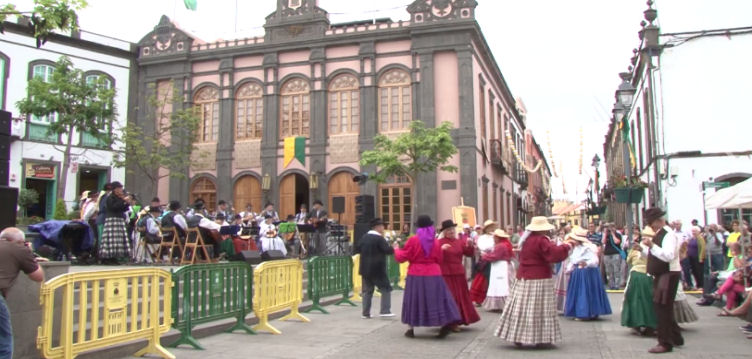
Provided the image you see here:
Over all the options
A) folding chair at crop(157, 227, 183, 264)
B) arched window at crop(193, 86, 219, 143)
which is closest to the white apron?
folding chair at crop(157, 227, 183, 264)

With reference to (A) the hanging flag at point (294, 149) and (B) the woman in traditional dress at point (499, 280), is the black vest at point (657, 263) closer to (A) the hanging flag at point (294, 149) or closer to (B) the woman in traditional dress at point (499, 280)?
(B) the woman in traditional dress at point (499, 280)

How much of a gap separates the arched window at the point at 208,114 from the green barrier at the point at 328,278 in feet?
58.1

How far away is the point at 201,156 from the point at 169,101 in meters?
2.79

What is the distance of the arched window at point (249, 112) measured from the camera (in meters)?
28.9

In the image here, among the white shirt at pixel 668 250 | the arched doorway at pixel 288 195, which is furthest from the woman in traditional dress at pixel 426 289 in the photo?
the arched doorway at pixel 288 195

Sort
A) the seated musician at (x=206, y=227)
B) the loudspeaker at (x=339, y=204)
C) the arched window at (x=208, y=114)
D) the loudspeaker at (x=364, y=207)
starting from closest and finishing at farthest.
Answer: the seated musician at (x=206, y=227) < the loudspeaker at (x=364, y=207) < the loudspeaker at (x=339, y=204) < the arched window at (x=208, y=114)

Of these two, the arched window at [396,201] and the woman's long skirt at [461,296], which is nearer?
the woman's long skirt at [461,296]

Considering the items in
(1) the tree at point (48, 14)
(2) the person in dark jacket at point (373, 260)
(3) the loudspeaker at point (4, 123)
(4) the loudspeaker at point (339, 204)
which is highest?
(1) the tree at point (48, 14)

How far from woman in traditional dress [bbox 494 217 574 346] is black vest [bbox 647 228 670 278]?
104 centimetres

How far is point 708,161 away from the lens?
74.7 ft

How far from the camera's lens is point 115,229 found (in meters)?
12.9

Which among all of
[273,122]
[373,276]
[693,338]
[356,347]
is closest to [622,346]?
[693,338]

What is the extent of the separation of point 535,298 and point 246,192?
21987 mm

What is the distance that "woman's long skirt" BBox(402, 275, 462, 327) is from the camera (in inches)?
347
